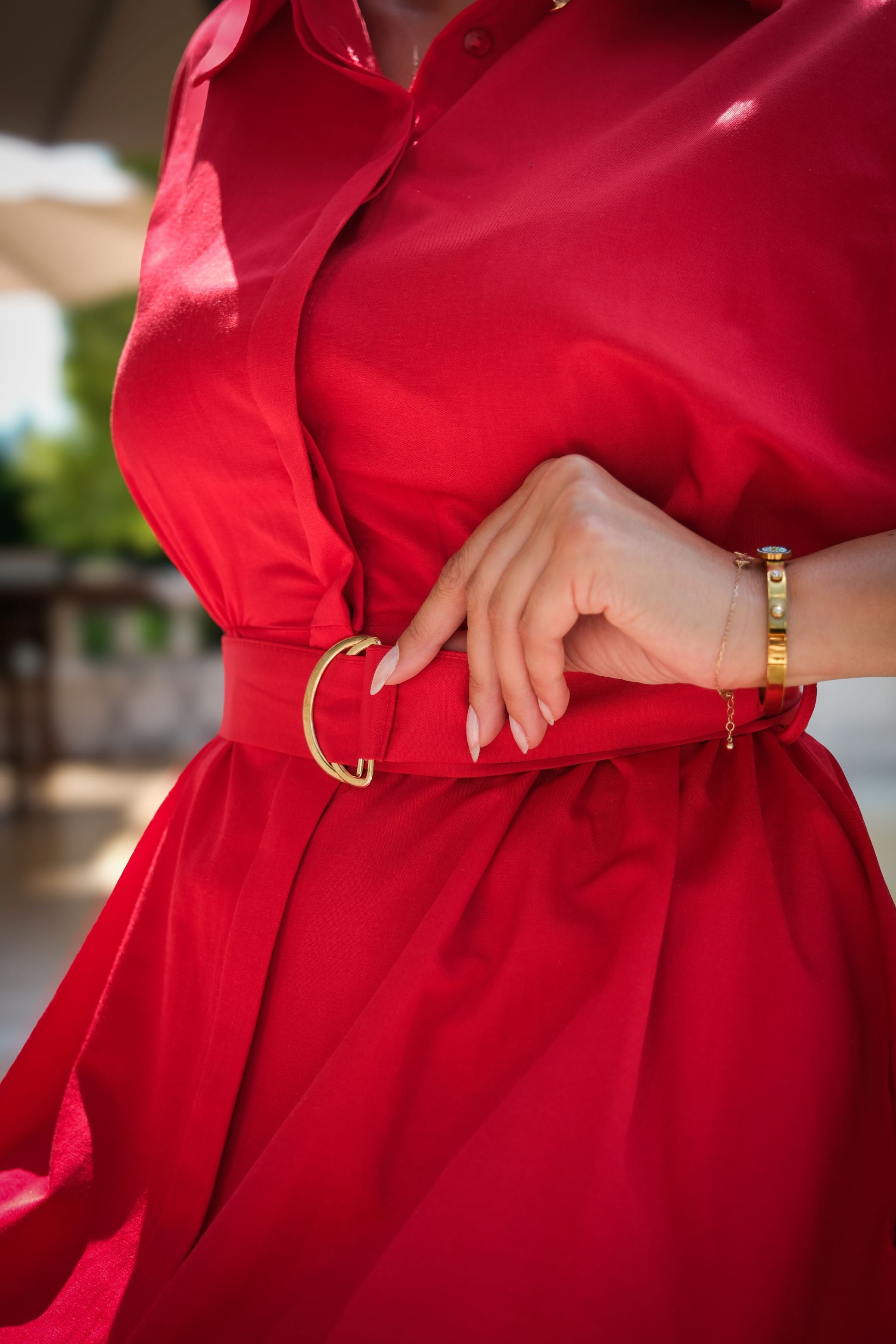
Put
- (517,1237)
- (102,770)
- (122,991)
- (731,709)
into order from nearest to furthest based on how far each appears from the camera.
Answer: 1. (517,1237)
2. (731,709)
3. (122,991)
4. (102,770)

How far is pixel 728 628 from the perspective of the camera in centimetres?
64

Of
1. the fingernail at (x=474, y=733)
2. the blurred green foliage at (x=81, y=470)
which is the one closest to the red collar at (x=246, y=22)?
the fingernail at (x=474, y=733)

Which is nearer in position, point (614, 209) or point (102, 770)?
point (614, 209)

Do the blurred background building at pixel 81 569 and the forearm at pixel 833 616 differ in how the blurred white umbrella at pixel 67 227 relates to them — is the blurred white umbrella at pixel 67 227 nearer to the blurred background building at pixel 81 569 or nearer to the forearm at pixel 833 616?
the blurred background building at pixel 81 569

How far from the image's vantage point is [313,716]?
733 mm

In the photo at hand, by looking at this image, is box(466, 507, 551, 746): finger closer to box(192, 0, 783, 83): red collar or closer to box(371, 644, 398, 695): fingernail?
box(371, 644, 398, 695): fingernail

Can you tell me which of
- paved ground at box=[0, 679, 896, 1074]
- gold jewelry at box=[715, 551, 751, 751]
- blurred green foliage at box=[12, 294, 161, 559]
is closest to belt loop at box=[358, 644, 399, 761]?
gold jewelry at box=[715, 551, 751, 751]

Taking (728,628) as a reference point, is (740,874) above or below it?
below

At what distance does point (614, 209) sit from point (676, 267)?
0.06m

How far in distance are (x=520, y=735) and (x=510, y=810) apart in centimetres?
6

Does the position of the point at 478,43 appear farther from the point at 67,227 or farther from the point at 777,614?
the point at 67,227

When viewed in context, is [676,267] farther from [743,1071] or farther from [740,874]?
[743,1071]

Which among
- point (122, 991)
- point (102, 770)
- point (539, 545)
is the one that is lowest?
point (102, 770)

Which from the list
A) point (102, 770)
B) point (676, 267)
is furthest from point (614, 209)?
point (102, 770)
